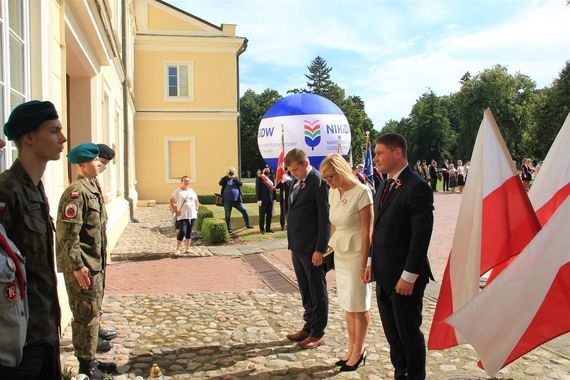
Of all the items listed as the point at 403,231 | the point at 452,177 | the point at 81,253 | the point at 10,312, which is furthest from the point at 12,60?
the point at 452,177

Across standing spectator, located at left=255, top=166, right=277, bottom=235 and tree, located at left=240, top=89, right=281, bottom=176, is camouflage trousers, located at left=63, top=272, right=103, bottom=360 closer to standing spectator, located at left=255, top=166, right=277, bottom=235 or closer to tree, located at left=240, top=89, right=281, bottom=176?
standing spectator, located at left=255, top=166, right=277, bottom=235

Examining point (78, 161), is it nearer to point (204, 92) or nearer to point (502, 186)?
point (502, 186)

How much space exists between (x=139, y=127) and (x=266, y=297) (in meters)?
19.3

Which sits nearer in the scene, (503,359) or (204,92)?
(503,359)

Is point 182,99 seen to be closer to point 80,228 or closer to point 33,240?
point 80,228

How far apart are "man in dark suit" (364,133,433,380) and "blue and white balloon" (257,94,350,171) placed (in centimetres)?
1176

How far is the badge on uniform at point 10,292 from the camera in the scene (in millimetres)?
1965

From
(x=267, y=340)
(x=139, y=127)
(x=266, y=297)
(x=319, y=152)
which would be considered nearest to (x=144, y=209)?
(x=139, y=127)

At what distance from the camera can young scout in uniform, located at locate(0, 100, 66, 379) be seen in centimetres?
245

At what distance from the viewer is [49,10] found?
5.72m

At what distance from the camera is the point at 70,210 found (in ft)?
12.6

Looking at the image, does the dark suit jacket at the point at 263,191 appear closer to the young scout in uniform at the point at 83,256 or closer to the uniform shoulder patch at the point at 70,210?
the young scout in uniform at the point at 83,256

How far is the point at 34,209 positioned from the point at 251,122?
70230mm

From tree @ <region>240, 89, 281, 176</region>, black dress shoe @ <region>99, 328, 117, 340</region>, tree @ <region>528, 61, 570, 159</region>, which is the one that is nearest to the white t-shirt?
black dress shoe @ <region>99, 328, 117, 340</region>
